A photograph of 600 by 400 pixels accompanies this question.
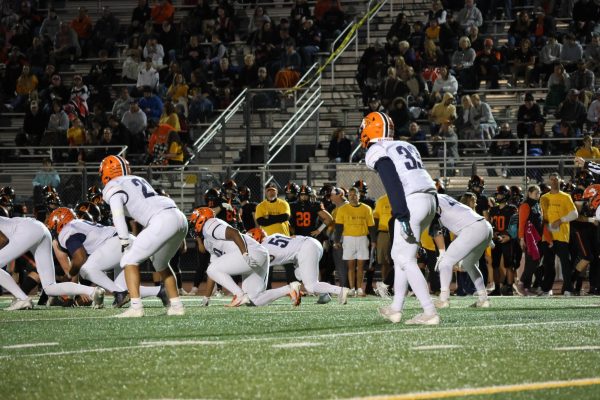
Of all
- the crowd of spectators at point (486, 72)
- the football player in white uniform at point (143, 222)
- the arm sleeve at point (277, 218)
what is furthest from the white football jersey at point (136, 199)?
the crowd of spectators at point (486, 72)

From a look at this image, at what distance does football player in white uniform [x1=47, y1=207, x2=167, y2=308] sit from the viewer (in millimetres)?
13141

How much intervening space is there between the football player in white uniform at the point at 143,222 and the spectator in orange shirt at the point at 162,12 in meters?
15.6

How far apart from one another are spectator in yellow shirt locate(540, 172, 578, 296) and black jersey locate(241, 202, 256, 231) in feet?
15.1

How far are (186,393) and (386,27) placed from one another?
63.6 ft

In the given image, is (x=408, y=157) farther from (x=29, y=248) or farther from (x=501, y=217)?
(x=501, y=217)

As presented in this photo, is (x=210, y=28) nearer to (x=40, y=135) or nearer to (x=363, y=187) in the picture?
(x=40, y=135)

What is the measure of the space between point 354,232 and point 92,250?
17.2 ft

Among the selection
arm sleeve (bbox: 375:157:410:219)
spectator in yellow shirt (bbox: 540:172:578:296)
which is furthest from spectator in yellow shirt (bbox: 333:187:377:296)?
arm sleeve (bbox: 375:157:410:219)

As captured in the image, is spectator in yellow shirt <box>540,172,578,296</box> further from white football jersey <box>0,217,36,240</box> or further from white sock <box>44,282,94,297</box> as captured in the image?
white football jersey <box>0,217,36,240</box>

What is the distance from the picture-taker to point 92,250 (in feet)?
44.4

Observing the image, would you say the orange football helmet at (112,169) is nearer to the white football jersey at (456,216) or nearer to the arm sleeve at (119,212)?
the arm sleeve at (119,212)

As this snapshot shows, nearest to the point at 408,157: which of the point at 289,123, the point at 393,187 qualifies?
the point at 393,187

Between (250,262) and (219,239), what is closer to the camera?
(250,262)

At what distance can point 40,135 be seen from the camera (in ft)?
79.5
